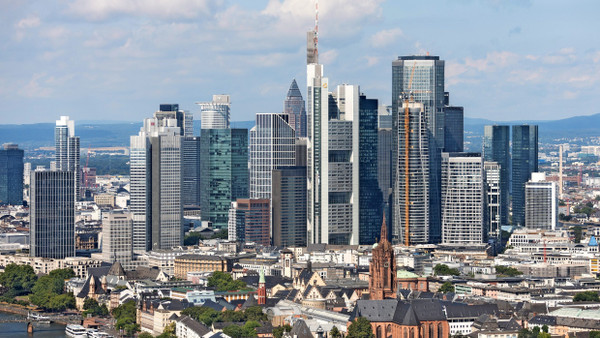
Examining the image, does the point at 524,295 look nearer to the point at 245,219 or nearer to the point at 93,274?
the point at 93,274

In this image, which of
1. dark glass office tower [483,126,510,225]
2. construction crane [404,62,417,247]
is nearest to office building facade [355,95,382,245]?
construction crane [404,62,417,247]

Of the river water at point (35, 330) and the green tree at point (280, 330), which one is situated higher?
the green tree at point (280, 330)

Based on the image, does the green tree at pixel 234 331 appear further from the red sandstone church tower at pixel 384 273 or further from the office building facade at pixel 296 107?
the office building facade at pixel 296 107

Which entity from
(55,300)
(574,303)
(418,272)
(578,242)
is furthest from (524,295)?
(578,242)

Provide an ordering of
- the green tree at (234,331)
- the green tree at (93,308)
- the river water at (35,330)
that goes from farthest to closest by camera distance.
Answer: the green tree at (93,308), the river water at (35,330), the green tree at (234,331)

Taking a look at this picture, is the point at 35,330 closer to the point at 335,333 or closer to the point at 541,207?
the point at 335,333

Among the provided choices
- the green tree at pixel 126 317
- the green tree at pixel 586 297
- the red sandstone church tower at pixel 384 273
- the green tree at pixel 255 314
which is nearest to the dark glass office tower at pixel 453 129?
the green tree at pixel 586 297
